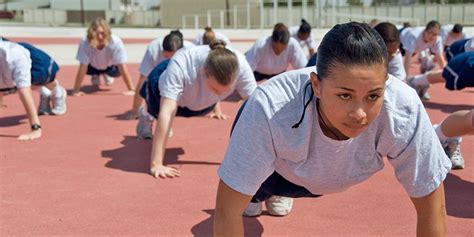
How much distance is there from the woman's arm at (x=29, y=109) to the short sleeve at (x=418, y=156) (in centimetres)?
404

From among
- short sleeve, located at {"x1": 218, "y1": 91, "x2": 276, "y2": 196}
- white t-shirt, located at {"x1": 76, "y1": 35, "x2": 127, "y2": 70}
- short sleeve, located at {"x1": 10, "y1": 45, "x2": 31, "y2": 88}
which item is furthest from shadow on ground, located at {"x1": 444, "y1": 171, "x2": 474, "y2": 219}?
white t-shirt, located at {"x1": 76, "y1": 35, "x2": 127, "y2": 70}

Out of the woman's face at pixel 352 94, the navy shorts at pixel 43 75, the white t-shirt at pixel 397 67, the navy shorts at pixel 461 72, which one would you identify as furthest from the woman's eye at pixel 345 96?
the navy shorts at pixel 43 75

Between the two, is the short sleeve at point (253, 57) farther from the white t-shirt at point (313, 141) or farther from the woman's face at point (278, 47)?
the white t-shirt at point (313, 141)

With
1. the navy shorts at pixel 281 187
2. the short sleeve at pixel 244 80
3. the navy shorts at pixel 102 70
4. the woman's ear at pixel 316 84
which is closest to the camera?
the woman's ear at pixel 316 84

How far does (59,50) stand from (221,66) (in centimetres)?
1306

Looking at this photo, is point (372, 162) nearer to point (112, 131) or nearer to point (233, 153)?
point (233, 153)

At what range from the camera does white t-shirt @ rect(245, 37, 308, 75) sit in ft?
24.3

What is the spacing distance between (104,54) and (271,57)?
243 cm

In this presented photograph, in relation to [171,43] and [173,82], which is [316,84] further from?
[171,43]

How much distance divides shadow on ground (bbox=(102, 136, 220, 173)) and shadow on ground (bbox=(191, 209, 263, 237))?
3.95 ft

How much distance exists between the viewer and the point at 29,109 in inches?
207

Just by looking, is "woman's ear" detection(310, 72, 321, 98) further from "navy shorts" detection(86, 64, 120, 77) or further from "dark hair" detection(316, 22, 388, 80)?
"navy shorts" detection(86, 64, 120, 77)

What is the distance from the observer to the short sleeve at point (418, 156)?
1928mm

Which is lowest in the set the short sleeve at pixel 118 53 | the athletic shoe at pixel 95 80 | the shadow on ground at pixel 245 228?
the shadow on ground at pixel 245 228
